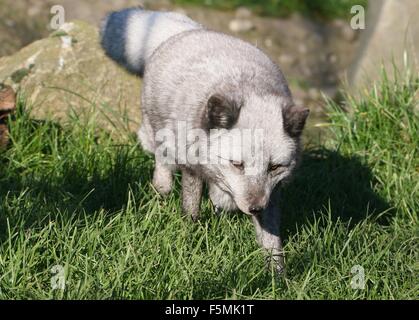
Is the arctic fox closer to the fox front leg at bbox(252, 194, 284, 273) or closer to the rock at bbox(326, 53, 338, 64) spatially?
the fox front leg at bbox(252, 194, 284, 273)

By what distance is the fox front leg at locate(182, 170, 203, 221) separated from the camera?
4711 mm

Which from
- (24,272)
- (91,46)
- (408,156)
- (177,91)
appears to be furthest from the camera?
(91,46)

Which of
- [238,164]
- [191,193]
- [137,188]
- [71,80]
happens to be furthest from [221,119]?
[71,80]

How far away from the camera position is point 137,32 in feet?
19.0

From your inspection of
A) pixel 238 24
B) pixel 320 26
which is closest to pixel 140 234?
pixel 238 24

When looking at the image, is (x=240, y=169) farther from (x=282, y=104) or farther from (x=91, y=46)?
(x=91, y=46)

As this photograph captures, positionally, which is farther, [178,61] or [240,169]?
[178,61]

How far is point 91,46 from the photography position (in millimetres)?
6219

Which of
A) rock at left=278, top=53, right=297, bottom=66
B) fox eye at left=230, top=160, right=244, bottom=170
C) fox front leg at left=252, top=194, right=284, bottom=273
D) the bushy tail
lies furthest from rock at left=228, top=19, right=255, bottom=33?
fox eye at left=230, top=160, right=244, bottom=170

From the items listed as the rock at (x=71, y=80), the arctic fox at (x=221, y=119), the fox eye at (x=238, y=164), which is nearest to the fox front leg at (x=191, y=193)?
the arctic fox at (x=221, y=119)

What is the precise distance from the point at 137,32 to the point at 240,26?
3.76 metres

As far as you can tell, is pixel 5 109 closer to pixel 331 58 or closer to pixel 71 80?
pixel 71 80

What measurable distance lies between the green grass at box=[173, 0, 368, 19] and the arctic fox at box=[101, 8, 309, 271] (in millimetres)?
4105

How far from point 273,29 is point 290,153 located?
5409 millimetres
